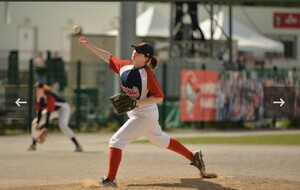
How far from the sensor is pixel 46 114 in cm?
2020

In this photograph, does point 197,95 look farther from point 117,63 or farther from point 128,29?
point 117,63

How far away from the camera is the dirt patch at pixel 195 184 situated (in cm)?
1109

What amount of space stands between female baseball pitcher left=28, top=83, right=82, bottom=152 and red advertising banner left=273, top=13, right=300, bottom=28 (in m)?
30.9

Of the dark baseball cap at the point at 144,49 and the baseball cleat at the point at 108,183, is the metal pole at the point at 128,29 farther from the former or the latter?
the baseball cleat at the point at 108,183

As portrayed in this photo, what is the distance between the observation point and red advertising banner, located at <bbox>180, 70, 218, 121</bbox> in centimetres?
3069

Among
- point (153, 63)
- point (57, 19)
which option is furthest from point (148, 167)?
point (57, 19)

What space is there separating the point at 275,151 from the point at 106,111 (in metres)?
10.7

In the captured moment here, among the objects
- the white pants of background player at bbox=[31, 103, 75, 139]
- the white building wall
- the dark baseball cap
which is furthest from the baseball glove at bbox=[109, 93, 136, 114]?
the white building wall

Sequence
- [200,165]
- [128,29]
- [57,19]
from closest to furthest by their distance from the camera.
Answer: [200,165], [128,29], [57,19]

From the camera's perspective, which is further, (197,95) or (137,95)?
(197,95)

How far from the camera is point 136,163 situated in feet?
54.9

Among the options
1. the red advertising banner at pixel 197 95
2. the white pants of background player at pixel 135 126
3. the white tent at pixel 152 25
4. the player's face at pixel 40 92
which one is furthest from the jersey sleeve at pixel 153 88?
the white tent at pixel 152 25

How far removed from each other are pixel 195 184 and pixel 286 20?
3929 centimetres

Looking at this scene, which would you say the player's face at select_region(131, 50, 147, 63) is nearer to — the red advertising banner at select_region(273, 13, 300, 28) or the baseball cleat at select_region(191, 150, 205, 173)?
the baseball cleat at select_region(191, 150, 205, 173)
